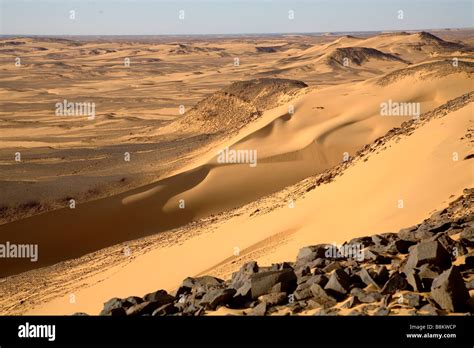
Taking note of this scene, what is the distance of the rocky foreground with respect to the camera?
5.30 meters

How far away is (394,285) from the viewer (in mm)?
5645

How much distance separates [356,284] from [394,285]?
405 mm

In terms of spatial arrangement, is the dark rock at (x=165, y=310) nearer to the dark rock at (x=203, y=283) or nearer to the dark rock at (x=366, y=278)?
the dark rock at (x=203, y=283)

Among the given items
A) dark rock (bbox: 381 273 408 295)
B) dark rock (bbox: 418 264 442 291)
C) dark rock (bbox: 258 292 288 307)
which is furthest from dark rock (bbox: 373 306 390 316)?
dark rock (bbox: 258 292 288 307)

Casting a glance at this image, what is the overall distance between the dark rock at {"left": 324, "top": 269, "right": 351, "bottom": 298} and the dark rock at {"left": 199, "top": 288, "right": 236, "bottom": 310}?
0.99 meters

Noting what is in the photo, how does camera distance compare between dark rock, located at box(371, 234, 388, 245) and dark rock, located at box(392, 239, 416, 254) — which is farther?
dark rock, located at box(371, 234, 388, 245)

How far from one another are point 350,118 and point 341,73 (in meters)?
37.2

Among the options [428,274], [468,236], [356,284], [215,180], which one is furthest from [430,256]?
[215,180]

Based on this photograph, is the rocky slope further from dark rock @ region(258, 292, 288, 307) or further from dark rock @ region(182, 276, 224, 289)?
dark rock @ region(258, 292, 288, 307)

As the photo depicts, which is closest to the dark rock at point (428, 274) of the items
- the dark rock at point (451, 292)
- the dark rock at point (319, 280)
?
the dark rock at point (451, 292)

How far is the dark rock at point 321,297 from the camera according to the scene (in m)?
5.70

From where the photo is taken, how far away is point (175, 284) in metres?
9.70

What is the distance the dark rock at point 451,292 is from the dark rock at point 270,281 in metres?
1.54
